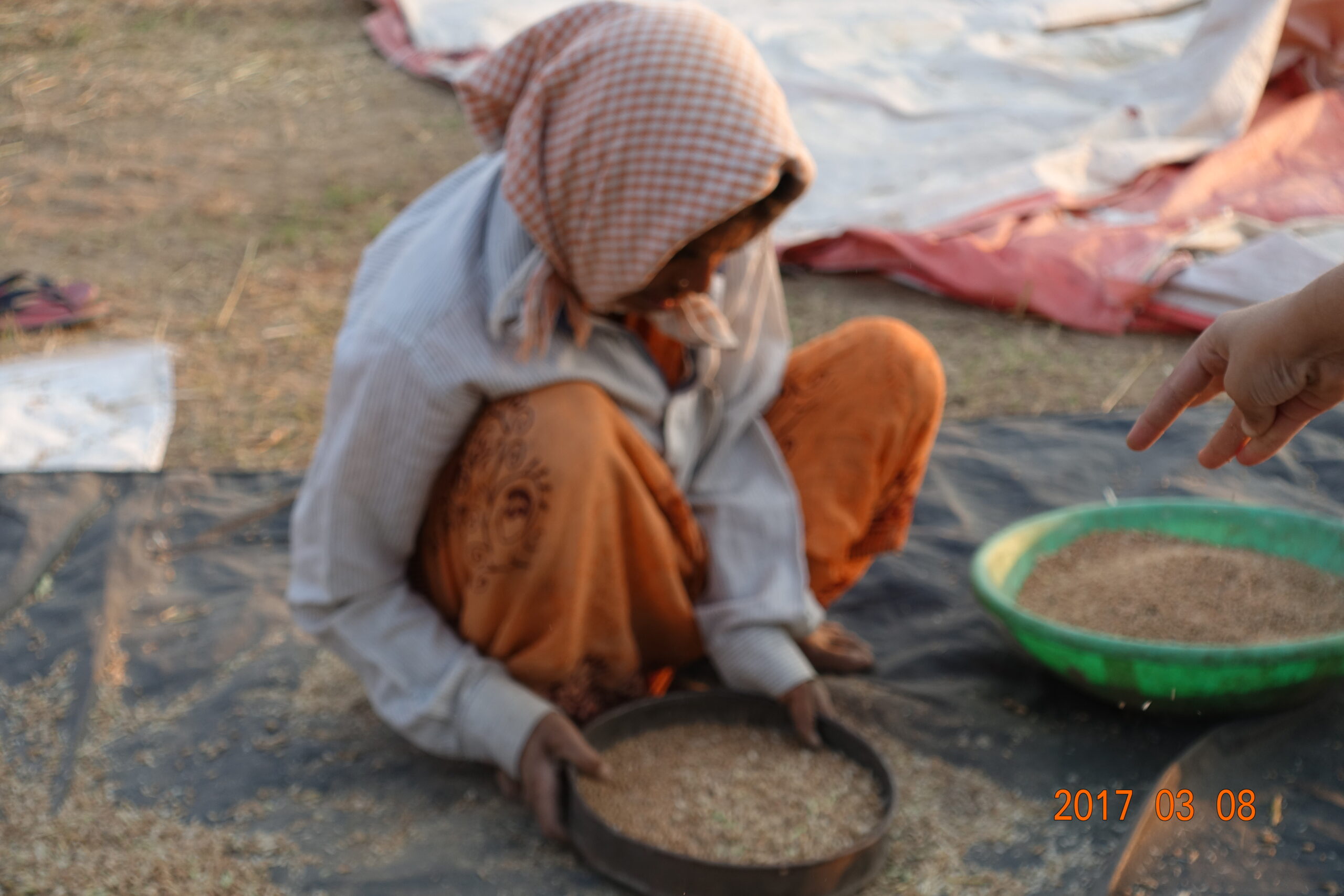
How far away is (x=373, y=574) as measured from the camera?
1.96 meters

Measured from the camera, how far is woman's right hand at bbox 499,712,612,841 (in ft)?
5.95

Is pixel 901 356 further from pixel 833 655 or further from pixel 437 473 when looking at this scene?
pixel 437 473

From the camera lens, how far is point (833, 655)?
2.29m

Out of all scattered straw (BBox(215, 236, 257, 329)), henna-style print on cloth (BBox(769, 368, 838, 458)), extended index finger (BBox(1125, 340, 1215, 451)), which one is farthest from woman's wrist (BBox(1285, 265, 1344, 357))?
scattered straw (BBox(215, 236, 257, 329))

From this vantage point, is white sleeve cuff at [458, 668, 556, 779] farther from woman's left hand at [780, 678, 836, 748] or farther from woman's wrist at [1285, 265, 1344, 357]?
woman's wrist at [1285, 265, 1344, 357]

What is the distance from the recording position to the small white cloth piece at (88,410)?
3.09 meters

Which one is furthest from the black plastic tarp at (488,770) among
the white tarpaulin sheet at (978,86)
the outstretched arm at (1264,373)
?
the white tarpaulin sheet at (978,86)

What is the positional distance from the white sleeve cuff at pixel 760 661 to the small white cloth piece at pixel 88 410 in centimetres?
163

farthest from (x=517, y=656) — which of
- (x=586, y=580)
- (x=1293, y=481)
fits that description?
(x=1293, y=481)

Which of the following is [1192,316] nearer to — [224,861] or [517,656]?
[517,656]

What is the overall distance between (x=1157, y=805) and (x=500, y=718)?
95 cm

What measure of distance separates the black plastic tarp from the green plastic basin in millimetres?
84

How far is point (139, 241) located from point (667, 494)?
335 centimetres

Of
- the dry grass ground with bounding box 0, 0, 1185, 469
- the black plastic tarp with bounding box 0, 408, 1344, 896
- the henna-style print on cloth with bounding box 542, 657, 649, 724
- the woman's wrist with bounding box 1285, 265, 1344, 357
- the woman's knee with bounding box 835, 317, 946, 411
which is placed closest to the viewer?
the woman's wrist with bounding box 1285, 265, 1344, 357
